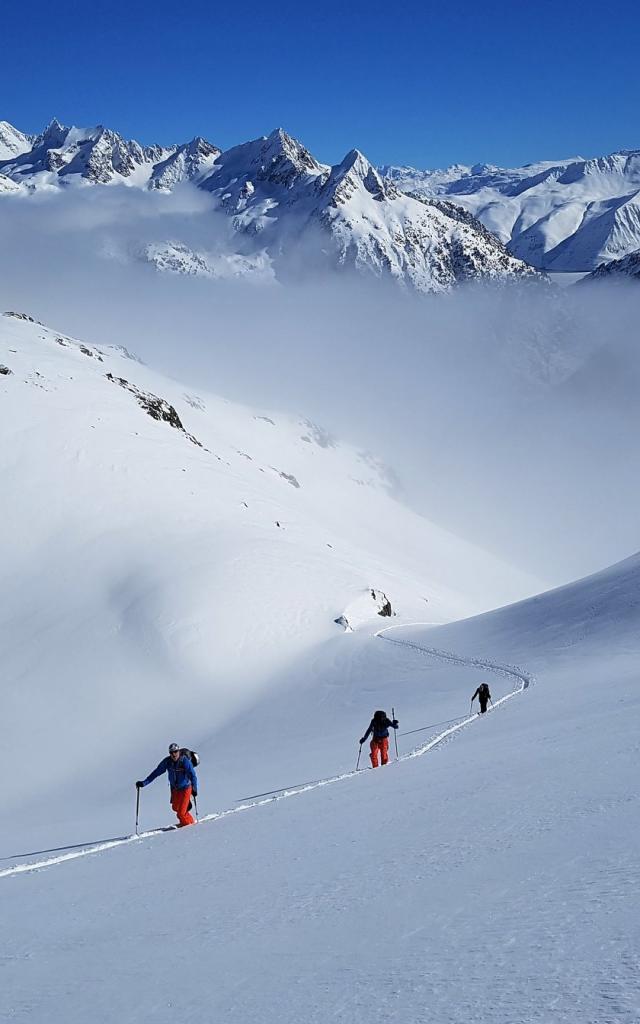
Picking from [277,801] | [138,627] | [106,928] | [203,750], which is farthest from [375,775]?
[138,627]

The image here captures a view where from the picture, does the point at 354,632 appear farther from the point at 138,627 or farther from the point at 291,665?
the point at 138,627

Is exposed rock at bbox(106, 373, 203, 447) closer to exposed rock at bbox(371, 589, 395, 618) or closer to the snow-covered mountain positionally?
the snow-covered mountain

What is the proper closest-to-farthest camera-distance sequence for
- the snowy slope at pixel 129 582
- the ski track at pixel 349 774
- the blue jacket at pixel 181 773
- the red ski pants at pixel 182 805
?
1. the ski track at pixel 349 774
2. the red ski pants at pixel 182 805
3. the blue jacket at pixel 181 773
4. the snowy slope at pixel 129 582

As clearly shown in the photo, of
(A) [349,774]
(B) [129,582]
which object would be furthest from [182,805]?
(B) [129,582]

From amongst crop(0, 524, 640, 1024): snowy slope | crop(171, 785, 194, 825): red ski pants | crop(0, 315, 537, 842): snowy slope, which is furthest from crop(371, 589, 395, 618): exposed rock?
crop(171, 785, 194, 825): red ski pants

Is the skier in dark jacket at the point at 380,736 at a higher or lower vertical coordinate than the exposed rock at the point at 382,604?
lower

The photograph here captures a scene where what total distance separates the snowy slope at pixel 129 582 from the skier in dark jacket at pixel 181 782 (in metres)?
5.14

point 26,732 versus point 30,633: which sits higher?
point 30,633

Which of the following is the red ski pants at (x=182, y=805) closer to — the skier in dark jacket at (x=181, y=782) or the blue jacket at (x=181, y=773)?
the skier in dark jacket at (x=181, y=782)

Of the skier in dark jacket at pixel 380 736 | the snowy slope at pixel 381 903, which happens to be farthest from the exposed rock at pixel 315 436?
the snowy slope at pixel 381 903

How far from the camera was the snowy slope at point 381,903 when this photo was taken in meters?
4.66

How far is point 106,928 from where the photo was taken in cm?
754

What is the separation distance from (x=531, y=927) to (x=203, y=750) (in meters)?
26.0

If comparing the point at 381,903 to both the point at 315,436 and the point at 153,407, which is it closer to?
the point at 153,407
